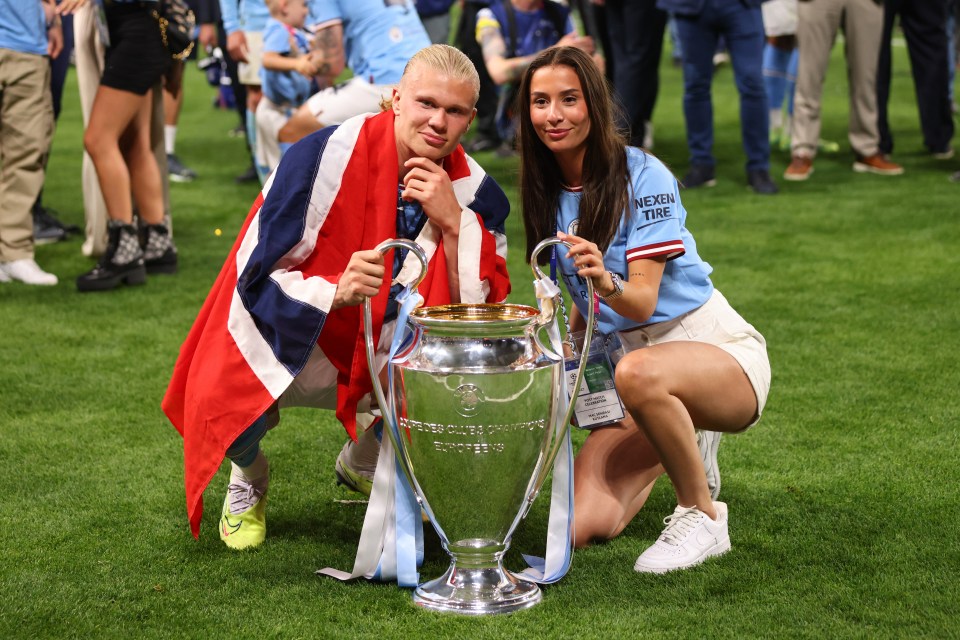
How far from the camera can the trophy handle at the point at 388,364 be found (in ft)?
7.93

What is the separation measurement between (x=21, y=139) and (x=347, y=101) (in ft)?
4.78

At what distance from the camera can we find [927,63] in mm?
7855

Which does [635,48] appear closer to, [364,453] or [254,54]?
[254,54]

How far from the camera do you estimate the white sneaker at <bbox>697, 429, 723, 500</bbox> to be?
9.98ft

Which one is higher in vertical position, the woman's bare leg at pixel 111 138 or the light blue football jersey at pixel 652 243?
the light blue football jersey at pixel 652 243

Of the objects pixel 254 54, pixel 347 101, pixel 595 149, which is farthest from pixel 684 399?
pixel 254 54

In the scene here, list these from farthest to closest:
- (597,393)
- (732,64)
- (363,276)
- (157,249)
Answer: (732,64) → (157,249) → (597,393) → (363,276)

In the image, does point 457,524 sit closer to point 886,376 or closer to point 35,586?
point 35,586

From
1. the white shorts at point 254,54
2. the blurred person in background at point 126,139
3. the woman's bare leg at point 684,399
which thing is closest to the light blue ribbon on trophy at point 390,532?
the woman's bare leg at point 684,399

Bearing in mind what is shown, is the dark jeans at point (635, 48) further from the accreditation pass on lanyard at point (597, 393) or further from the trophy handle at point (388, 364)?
the trophy handle at point (388, 364)

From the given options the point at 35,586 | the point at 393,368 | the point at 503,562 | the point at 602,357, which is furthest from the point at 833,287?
the point at 35,586

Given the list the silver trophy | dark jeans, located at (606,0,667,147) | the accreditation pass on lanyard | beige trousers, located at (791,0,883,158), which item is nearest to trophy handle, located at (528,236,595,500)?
the silver trophy

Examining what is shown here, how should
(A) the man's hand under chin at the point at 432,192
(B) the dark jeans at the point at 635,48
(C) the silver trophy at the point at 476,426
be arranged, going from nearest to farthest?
(C) the silver trophy at the point at 476,426, (A) the man's hand under chin at the point at 432,192, (B) the dark jeans at the point at 635,48

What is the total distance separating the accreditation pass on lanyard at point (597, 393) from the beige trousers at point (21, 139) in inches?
131
